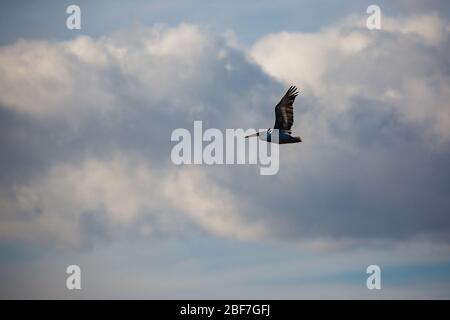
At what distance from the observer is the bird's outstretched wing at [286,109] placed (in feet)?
399

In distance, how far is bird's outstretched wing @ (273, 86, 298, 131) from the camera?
12175 cm

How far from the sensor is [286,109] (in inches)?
4793

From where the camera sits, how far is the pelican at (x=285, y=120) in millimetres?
121750

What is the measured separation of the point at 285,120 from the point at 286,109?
5.64 ft

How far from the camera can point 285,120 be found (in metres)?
123
